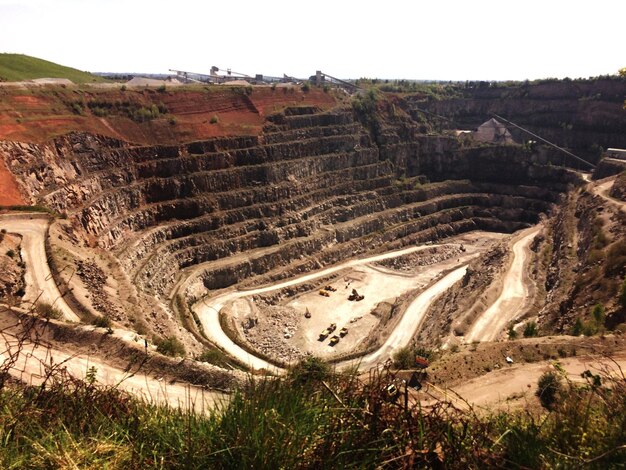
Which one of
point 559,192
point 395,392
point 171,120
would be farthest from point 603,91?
point 395,392

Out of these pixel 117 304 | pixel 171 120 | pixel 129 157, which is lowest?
pixel 117 304

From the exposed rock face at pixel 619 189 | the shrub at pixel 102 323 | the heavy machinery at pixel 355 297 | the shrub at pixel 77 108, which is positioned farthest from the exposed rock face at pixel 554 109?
the shrub at pixel 102 323

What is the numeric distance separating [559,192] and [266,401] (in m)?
95.7

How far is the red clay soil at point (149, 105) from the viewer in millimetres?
51781

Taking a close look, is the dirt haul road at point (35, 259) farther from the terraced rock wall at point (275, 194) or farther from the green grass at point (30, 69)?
the green grass at point (30, 69)

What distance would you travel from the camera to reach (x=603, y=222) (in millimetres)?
49188

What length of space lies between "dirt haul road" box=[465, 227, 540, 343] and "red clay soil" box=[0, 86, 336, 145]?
4765 centimetres

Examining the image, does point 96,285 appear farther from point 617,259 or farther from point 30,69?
point 30,69

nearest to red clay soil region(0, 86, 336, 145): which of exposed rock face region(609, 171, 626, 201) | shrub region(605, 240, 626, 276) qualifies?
exposed rock face region(609, 171, 626, 201)

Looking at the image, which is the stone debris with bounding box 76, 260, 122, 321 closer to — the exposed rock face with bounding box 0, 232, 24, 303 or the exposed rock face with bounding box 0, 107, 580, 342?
the exposed rock face with bounding box 0, 232, 24, 303

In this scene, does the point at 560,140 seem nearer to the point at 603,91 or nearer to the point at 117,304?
the point at 603,91

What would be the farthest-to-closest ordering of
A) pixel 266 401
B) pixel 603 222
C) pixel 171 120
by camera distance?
pixel 171 120 → pixel 603 222 → pixel 266 401

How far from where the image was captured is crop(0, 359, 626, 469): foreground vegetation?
19.1ft

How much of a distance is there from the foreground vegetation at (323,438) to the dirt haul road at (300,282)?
28363 mm
